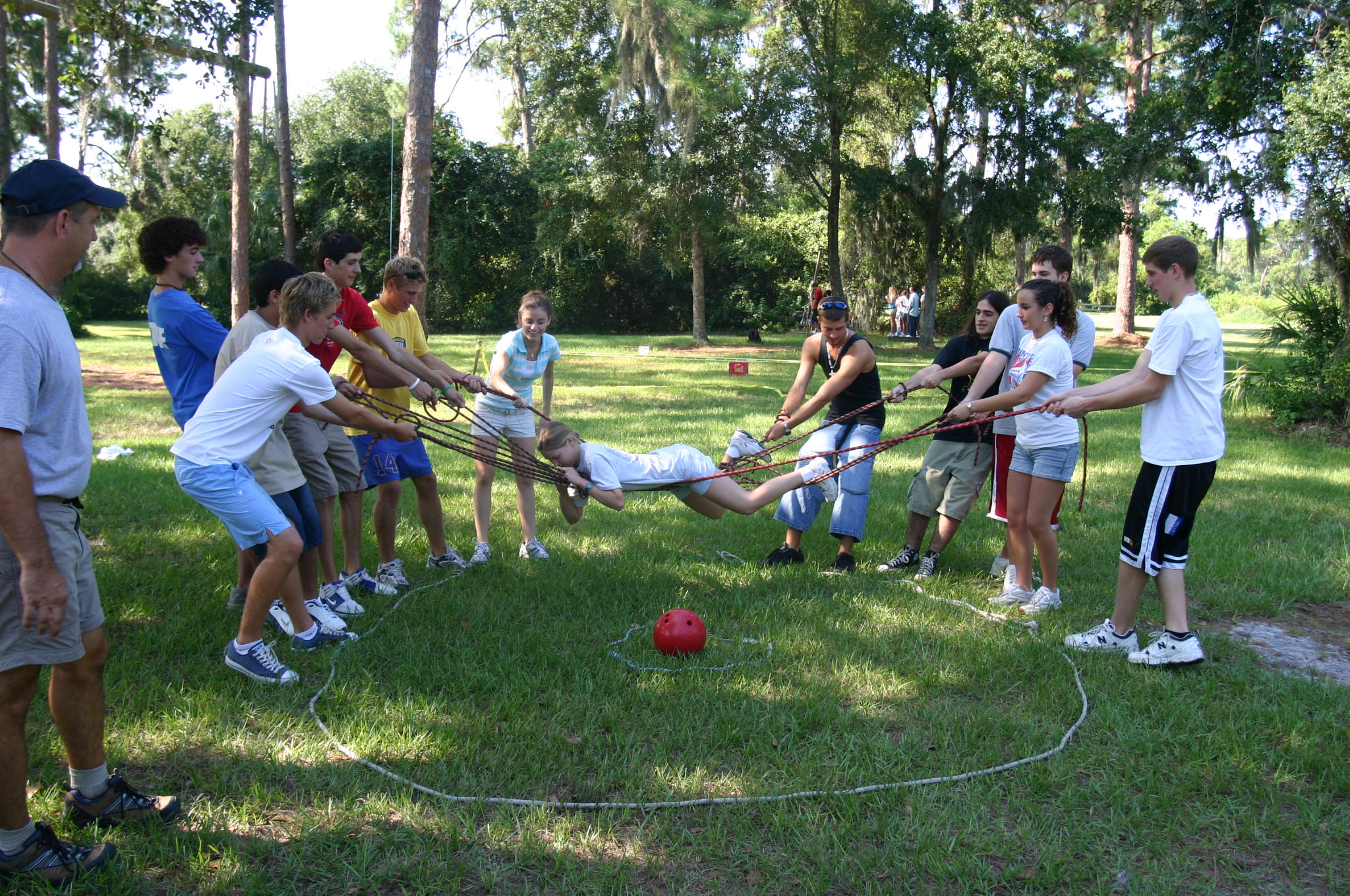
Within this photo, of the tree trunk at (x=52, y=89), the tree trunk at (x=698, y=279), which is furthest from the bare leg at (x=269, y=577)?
the tree trunk at (x=698, y=279)

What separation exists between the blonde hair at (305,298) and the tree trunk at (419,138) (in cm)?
490

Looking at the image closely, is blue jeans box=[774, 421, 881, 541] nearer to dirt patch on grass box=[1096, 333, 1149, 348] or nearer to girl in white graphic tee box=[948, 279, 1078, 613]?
girl in white graphic tee box=[948, 279, 1078, 613]

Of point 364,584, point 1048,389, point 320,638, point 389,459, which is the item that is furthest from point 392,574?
point 1048,389

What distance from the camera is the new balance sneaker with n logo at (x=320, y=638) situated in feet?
14.7

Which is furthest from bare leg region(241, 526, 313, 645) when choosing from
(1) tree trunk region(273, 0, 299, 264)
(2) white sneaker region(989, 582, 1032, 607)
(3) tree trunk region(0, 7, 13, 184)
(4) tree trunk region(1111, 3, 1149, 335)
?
(4) tree trunk region(1111, 3, 1149, 335)

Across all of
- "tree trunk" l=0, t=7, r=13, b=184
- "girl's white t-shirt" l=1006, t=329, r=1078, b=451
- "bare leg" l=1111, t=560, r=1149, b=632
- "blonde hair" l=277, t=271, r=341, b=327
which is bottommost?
"bare leg" l=1111, t=560, r=1149, b=632

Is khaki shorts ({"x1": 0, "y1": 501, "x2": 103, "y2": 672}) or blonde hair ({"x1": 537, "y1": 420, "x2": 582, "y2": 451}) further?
blonde hair ({"x1": 537, "y1": 420, "x2": 582, "y2": 451})

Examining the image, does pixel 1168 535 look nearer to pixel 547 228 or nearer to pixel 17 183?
pixel 17 183

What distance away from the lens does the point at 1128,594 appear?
4551mm

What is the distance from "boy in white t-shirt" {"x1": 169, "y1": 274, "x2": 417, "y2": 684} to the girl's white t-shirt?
3676 mm

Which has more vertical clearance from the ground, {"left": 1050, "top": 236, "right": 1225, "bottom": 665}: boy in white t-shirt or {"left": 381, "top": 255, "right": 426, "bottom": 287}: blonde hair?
{"left": 381, "top": 255, "right": 426, "bottom": 287}: blonde hair

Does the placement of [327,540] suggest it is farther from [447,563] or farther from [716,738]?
[716,738]

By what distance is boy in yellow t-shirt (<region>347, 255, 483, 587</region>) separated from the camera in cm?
537

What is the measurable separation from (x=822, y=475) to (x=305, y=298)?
125 inches
